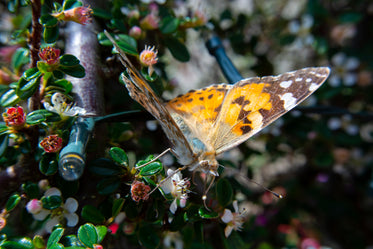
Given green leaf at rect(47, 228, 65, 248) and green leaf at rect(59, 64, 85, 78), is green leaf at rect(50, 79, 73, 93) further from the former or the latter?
green leaf at rect(47, 228, 65, 248)

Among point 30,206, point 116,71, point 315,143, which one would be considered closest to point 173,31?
point 116,71

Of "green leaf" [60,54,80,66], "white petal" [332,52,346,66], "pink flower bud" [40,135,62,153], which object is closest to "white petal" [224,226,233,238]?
"pink flower bud" [40,135,62,153]

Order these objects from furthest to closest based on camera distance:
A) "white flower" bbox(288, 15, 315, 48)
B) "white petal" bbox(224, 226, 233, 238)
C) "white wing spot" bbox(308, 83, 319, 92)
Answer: "white flower" bbox(288, 15, 315, 48) < "white wing spot" bbox(308, 83, 319, 92) < "white petal" bbox(224, 226, 233, 238)

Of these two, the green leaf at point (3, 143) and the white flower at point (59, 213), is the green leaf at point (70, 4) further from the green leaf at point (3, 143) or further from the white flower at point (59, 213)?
the white flower at point (59, 213)

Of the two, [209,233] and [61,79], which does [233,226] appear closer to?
[209,233]

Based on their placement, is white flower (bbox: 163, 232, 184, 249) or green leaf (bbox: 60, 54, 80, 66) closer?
green leaf (bbox: 60, 54, 80, 66)

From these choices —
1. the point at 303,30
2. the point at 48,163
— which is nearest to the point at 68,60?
the point at 48,163

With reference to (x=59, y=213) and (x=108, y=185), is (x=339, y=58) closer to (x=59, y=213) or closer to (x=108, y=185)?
(x=108, y=185)
